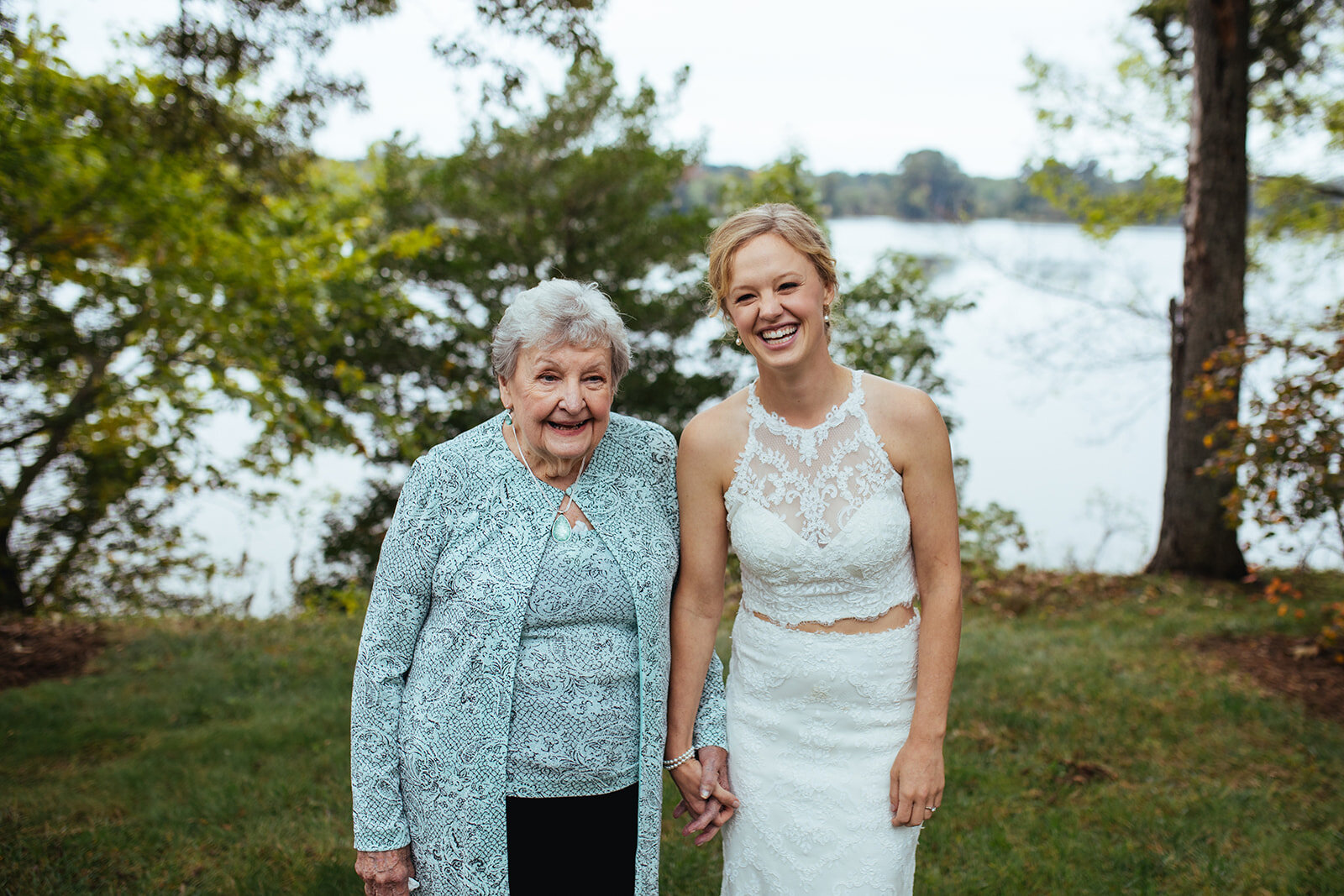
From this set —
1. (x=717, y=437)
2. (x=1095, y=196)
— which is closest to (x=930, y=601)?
(x=717, y=437)

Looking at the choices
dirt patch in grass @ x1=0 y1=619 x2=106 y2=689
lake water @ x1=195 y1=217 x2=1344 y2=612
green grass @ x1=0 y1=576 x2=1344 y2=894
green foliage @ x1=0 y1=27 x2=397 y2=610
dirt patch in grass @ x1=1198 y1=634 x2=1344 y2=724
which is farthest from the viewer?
lake water @ x1=195 y1=217 x2=1344 y2=612

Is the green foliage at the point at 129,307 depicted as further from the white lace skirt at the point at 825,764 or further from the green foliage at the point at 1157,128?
the green foliage at the point at 1157,128

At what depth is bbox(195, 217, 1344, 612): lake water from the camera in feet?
30.0

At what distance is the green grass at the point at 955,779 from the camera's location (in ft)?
10.3

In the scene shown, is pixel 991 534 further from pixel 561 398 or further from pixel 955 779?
pixel 561 398

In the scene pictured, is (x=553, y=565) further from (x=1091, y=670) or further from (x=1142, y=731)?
(x=1091, y=670)

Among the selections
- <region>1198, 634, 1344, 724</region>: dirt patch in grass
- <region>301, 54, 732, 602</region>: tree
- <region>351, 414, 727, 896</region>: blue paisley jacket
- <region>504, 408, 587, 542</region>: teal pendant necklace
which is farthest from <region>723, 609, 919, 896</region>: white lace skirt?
<region>301, 54, 732, 602</region>: tree

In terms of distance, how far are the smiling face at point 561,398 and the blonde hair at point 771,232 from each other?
1.29ft

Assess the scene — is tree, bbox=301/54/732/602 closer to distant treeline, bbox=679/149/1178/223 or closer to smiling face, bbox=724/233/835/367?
distant treeline, bbox=679/149/1178/223

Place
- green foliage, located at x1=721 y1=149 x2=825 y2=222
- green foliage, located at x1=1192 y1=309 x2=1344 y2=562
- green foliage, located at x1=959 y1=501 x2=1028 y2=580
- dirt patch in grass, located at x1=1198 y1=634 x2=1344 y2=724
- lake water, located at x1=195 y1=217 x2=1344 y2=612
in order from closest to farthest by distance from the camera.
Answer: green foliage, located at x1=1192 y1=309 x2=1344 y2=562
dirt patch in grass, located at x1=1198 y1=634 x2=1344 y2=724
green foliage, located at x1=959 y1=501 x2=1028 y2=580
lake water, located at x1=195 y1=217 x2=1344 y2=612
green foliage, located at x1=721 y1=149 x2=825 y2=222

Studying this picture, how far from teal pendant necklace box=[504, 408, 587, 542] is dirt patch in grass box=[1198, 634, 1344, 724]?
4.56 meters

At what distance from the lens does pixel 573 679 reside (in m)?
2.03

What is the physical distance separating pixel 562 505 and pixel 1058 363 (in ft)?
34.3

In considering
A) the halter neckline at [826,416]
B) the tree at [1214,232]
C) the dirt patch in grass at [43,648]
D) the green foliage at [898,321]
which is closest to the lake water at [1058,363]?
the green foliage at [898,321]
